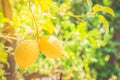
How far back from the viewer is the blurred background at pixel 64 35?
442 millimetres

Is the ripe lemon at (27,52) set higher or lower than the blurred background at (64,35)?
higher

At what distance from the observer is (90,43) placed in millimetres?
1035

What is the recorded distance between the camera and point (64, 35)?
3.35 ft

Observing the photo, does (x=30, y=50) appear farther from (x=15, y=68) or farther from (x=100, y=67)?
(x=100, y=67)

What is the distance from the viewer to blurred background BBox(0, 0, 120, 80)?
442 mm

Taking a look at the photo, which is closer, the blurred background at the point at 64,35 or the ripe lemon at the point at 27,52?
the ripe lemon at the point at 27,52

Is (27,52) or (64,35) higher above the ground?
(27,52)

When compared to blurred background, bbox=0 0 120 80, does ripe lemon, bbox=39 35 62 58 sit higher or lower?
higher

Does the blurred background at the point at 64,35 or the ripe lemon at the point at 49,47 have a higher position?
the ripe lemon at the point at 49,47

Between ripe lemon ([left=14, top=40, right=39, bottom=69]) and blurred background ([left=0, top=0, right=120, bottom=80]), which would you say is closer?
ripe lemon ([left=14, top=40, right=39, bottom=69])

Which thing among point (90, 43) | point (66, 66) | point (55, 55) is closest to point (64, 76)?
point (66, 66)

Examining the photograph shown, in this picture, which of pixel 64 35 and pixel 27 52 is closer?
pixel 27 52

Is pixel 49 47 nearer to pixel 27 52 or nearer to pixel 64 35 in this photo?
pixel 27 52

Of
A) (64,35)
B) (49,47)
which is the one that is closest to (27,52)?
(49,47)
